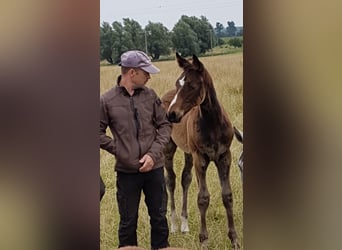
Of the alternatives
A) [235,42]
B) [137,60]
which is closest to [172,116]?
[137,60]

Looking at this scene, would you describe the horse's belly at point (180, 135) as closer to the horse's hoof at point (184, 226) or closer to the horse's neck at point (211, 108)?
the horse's neck at point (211, 108)

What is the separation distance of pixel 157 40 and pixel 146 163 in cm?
42

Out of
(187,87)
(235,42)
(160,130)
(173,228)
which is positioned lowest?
(173,228)

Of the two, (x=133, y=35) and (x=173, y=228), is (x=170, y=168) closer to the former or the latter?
(x=173, y=228)

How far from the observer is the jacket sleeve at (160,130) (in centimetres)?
181

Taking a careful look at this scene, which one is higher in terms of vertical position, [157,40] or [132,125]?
[157,40]

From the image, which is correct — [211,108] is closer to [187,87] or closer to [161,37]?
[187,87]

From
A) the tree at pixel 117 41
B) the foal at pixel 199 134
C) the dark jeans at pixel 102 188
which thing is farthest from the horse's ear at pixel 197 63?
the dark jeans at pixel 102 188

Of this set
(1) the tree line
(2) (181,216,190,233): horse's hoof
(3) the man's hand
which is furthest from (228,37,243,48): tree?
(2) (181,216,190,233): horse's hoof

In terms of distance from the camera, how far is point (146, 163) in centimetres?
180
